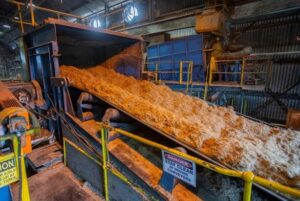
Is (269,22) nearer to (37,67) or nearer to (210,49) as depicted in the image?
(210,49)

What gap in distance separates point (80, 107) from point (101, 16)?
11.3 metres

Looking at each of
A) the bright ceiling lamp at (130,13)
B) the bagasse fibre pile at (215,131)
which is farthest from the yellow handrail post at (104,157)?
the bright ceiling lamp at (130,13)

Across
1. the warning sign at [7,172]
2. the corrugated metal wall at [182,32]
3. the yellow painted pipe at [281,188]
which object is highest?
the corrugated metal wall at [182,32]

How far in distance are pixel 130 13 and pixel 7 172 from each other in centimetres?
1144

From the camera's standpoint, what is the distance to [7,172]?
4.90 ft

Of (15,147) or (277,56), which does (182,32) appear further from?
(15,147)

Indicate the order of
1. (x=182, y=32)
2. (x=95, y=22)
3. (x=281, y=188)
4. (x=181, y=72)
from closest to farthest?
(x=281, y=188), (x=181, y=72), (x=182, y=32), (x=95, y=22)

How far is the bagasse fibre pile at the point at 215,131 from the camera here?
181cm

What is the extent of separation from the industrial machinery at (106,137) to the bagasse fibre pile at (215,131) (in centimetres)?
13

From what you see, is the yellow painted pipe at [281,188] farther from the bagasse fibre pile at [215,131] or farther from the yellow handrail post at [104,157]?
the yellow handrail post at [104,157]

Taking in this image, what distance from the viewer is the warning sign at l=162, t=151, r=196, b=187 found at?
153 centimetres

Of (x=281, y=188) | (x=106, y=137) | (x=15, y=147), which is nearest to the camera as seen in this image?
(x=281, y=188)

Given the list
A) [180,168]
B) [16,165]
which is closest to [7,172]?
[16,165]

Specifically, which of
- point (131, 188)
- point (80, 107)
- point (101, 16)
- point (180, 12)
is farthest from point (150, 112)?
point (101, 16)
